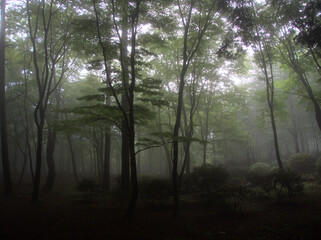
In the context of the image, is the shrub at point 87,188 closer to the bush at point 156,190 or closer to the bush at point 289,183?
the bush at point 156,190

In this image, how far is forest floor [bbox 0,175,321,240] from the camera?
522 centimetres

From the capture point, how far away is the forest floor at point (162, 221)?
17.1 ft

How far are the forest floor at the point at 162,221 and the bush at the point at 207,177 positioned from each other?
200 cm

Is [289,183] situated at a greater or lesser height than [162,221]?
greater

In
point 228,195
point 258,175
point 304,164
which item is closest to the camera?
point 228,195

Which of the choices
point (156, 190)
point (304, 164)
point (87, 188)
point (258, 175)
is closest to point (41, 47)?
point (87, 188)

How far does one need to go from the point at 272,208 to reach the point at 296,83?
36.8 feet

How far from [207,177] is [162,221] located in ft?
15.8

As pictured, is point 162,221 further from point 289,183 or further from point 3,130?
point 3,130

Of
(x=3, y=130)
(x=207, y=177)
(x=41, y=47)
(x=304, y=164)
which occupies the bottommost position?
(x=207, y=177)

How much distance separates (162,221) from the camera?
657 centimetres

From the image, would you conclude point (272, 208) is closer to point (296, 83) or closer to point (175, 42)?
point (175, 42)

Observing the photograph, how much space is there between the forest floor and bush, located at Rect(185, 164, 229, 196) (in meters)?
2.00

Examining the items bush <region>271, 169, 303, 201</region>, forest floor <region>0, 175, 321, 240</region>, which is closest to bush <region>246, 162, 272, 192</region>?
forest floor <region>0, 175, 321, 240</region>
